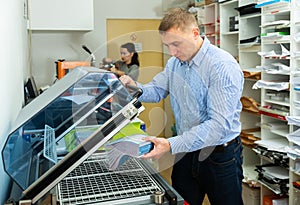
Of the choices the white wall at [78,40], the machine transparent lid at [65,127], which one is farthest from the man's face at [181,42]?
the white wall at [78,40]

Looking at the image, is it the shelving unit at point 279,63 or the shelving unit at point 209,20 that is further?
the shelving unit at point 209,20

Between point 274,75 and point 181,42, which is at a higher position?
point 181,42

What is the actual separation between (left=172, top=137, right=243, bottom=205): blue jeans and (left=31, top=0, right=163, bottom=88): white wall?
3.08 metres

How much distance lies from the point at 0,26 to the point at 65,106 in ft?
1.25

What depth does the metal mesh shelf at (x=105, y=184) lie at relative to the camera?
0.99 m

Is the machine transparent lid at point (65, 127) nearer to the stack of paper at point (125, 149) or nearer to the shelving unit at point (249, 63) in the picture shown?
the stack of paper at point (125, 149)

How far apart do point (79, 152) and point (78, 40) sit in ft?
14.3

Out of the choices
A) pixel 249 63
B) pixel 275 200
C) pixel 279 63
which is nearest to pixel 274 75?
pixel 279 63

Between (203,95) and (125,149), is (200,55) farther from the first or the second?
(125,149)

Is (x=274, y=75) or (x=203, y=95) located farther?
(x=274, y=75)

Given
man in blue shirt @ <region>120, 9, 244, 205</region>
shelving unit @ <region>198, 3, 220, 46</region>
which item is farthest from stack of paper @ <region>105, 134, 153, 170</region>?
shelving unit @ <region>198, 3, 220, 46</region>

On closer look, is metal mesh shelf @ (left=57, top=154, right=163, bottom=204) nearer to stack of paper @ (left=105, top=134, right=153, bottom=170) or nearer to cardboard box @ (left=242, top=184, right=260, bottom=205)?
stack of paper @ (left=105, top=134, right=153, bottom=170)

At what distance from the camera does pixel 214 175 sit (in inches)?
71.8

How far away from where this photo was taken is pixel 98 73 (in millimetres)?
1221
